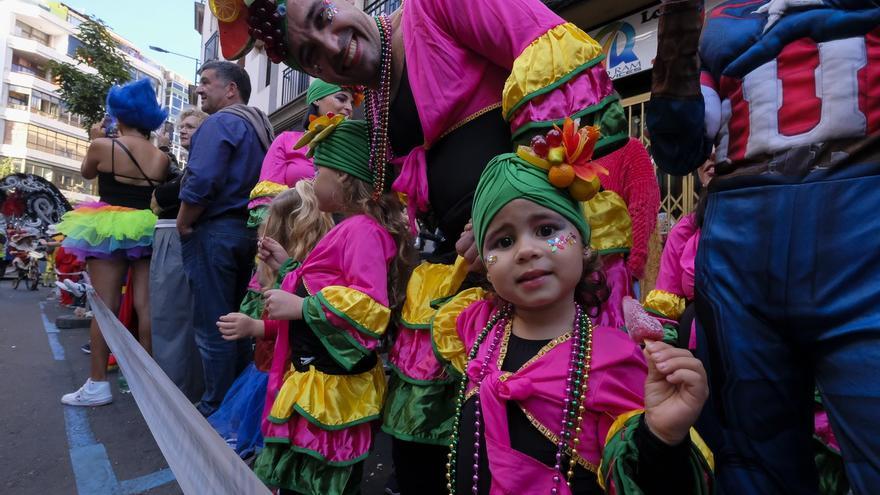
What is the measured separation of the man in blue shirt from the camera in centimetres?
310

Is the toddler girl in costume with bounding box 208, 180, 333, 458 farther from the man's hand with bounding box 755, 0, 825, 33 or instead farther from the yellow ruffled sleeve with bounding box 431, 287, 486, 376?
the man's hand with bounding box 755, 0, 825, 33

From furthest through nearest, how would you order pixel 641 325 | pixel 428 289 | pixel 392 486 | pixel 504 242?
pixel 392 486, pixel 428 289, pixel 504 242, pixel 641 325

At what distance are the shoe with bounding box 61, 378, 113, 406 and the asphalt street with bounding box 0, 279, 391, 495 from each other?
47mm

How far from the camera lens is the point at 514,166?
1224 mm

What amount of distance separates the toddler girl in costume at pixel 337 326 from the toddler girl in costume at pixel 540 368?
616 mm

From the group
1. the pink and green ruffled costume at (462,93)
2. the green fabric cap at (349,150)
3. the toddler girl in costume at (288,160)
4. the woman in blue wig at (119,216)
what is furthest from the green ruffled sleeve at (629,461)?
the woman in blue wig at (119,216)

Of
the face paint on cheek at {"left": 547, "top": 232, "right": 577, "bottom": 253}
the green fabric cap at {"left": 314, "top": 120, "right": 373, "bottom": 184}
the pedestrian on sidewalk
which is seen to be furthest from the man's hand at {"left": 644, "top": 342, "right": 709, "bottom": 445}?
the pedestrian on sidewalk

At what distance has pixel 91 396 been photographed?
355 cm

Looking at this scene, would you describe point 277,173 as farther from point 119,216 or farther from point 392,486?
point 392,486

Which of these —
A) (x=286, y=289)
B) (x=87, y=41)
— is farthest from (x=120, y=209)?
(x=87, y=41)

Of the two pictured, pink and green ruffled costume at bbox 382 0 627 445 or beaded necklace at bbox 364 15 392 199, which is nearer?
pink and green ruffled costume at bbox 382 0 627 445

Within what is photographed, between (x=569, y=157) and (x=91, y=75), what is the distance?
508 inches

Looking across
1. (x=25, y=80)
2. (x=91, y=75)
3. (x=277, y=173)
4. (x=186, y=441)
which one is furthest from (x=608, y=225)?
(x=25, y=80)

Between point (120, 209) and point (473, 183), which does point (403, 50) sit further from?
point (120, 209)
